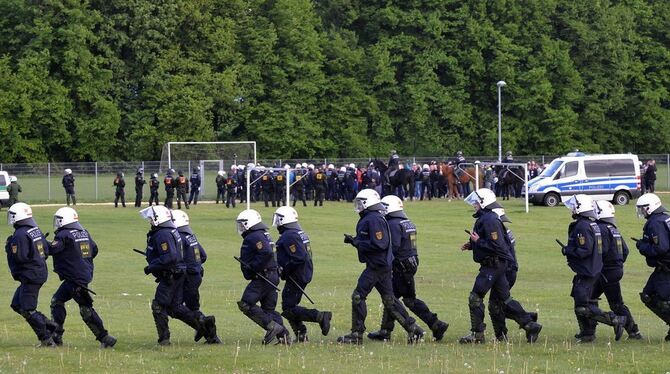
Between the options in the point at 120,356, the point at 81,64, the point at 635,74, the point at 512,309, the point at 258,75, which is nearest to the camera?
the point at 120,356

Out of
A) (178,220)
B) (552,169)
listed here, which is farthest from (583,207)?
(552,169)

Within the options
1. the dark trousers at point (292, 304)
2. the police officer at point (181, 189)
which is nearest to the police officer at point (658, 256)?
the dark trousers at point (292, 304)

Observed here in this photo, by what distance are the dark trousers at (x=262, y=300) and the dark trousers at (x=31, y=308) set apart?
2707 mm

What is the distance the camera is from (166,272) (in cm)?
1683

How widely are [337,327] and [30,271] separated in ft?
15.8

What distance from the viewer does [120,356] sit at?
15.9 m

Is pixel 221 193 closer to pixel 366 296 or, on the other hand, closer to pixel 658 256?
pixel 366 296

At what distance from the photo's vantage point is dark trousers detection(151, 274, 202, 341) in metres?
16.9

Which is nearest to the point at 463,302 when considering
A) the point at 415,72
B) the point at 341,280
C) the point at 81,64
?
the point at 341,280

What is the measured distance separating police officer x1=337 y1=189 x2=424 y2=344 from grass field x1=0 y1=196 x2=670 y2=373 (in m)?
0.33

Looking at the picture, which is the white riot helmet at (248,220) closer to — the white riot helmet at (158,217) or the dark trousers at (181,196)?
the white riot helmet at (158,217)

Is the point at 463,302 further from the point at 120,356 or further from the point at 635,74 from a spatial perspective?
the point at 635,74

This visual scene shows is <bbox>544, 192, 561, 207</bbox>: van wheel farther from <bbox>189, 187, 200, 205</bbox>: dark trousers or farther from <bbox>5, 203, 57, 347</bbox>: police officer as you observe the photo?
<bbox>5, 203, 57, 347</bbox>: police officer

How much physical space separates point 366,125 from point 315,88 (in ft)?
13.4
